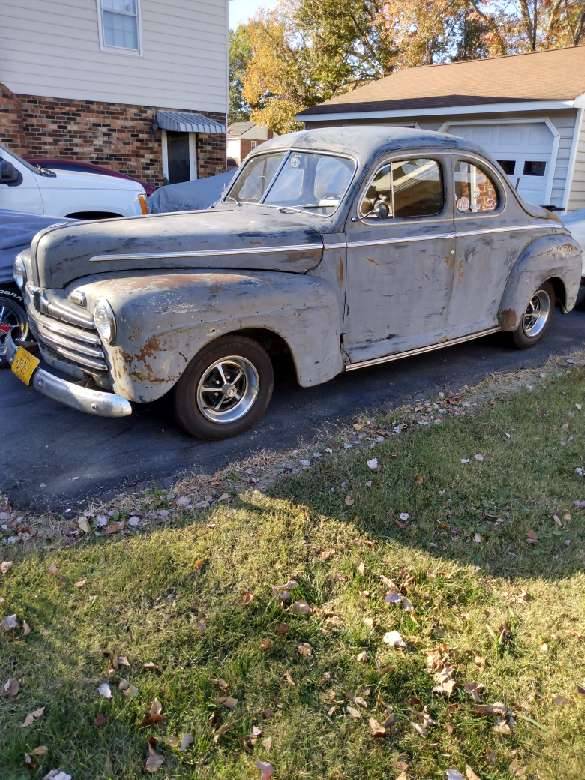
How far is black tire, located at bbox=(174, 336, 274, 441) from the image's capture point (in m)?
4.35

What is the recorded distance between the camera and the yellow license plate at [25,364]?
4559 millimetres

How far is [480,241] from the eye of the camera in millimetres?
5879

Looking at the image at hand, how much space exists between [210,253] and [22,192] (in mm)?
5057

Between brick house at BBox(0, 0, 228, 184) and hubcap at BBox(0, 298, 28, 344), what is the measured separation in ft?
27.8

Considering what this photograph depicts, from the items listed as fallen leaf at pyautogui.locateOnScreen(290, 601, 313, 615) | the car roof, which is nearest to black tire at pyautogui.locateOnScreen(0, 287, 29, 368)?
the car roof

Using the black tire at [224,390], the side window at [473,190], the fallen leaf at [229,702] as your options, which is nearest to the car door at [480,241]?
the side window at [473,190]

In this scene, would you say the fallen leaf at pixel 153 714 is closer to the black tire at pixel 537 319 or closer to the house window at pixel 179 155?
the black tire at pixel 537 319

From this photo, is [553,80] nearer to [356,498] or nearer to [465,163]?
[465,163]

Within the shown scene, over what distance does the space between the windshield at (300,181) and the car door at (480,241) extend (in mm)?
1186

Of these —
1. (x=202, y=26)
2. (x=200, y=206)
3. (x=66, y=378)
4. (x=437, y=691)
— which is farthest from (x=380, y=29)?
(x=437, y=691)

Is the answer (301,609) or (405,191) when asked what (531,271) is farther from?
(301,609)

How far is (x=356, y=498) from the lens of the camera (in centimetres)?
402

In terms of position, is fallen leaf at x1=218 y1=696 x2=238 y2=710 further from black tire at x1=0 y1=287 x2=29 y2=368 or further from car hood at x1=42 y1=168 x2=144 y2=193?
car hood at x1=42 y1=168 x2=144 y2=193

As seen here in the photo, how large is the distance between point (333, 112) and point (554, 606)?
16.1m
